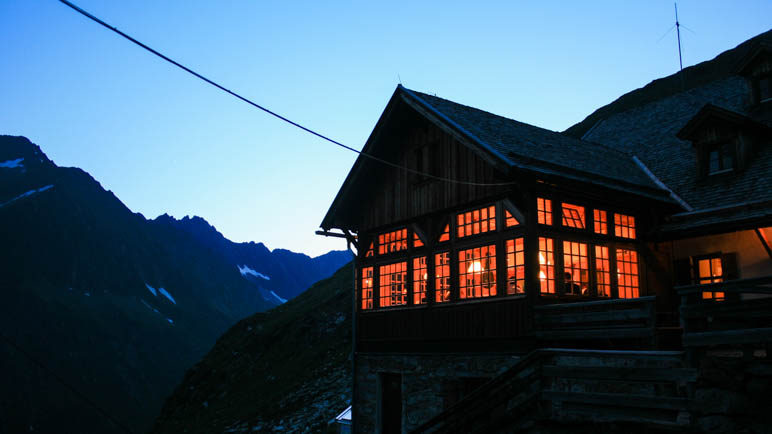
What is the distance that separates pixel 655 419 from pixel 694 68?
270ft

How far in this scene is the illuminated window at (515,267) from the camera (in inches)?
574

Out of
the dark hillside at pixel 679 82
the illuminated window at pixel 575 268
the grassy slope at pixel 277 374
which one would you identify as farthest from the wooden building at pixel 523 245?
the dark hillside at pixel 679 82

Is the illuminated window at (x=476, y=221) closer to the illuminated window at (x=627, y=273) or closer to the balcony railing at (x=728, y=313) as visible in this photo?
the illuminated window at (x=627, y=273)

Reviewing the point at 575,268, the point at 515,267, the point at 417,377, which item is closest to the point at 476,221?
the point at 515,267

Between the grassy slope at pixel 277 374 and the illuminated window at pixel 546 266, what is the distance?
25332 millimetres

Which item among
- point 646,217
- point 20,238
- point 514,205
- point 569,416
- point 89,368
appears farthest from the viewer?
point 20,238

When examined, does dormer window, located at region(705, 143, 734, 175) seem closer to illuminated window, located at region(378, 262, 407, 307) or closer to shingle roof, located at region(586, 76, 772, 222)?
shingle roof, located at region(586, 76, 772, 222)

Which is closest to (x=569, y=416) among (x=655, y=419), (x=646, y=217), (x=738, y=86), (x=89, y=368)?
(x=655, y=419)

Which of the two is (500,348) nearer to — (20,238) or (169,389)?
(169,389)

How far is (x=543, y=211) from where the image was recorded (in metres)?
14.9

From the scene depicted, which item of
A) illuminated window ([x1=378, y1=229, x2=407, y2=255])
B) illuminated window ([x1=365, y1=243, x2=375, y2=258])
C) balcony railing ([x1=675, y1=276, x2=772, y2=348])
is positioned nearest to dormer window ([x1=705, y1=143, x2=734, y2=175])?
balcony railing ([x1=675, y1=276, x2=772, y2=348])

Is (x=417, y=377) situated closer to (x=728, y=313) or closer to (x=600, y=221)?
(x=600, y=221)

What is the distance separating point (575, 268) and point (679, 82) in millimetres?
74982

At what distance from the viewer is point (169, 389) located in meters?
172
